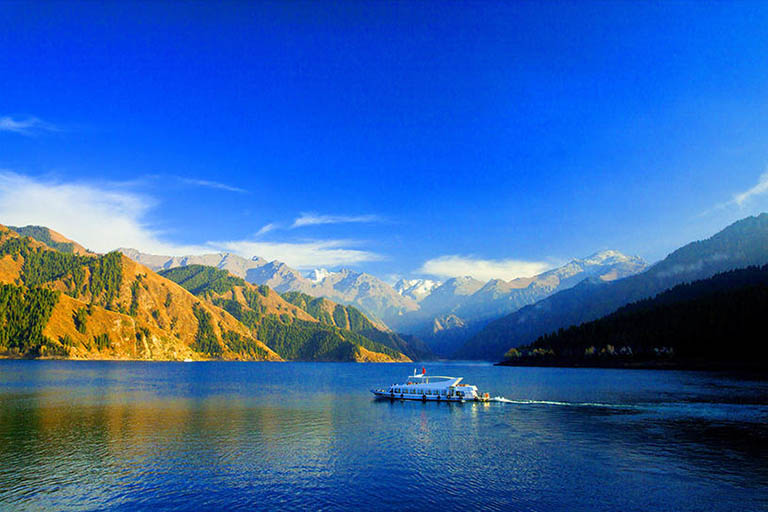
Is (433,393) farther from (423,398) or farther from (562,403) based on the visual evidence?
(562,403)

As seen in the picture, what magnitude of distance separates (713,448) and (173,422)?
94197mm

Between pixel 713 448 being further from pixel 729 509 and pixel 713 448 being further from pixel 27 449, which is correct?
pixel 27 449

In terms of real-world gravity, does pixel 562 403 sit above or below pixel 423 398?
below

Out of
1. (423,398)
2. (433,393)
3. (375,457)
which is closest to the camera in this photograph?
(375,457)

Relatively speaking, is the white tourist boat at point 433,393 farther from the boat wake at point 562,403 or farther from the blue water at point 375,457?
the blue water at point 375,457

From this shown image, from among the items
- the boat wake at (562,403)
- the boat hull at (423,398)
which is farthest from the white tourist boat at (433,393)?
the boat wake at (562,403)

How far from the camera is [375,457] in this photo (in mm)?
63688

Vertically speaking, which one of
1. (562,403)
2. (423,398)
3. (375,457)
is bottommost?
(562,403)

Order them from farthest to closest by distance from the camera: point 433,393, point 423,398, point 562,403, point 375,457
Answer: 1. point 433,393
2. point 423,398
3. point 562,403
4. point 375,457

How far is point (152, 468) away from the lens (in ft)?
181

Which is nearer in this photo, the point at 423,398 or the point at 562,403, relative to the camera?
the point at 562,403

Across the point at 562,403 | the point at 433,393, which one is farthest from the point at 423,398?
the point at 562,403

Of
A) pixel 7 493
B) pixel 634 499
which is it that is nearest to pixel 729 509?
pixel 634 499

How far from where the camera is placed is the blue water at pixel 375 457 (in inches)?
1804
